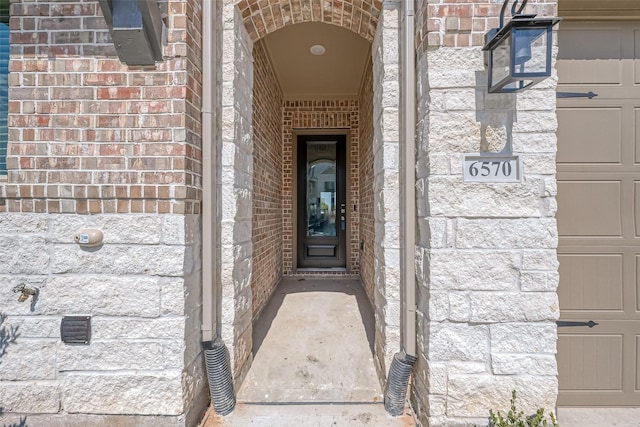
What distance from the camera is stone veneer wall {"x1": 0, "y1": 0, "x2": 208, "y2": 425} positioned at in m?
1.55

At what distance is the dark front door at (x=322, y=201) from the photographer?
4.86m

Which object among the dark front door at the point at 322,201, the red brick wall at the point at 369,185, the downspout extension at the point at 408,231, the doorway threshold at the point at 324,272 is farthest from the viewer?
the dark front door at the point at 322,201

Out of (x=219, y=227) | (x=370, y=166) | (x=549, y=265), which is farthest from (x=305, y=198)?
(x=549, y=265)

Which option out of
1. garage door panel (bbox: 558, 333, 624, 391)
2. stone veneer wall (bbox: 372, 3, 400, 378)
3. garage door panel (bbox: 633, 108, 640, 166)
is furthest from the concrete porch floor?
garage door panel (bbox: 633, 108, 640, 166)

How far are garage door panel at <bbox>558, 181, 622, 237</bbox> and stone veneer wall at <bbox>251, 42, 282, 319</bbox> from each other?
2461 millimetres

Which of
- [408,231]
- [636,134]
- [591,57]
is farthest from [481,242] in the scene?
[591,57]

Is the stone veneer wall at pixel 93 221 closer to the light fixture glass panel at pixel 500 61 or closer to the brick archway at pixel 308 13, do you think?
the brick archway at pixel 308 13

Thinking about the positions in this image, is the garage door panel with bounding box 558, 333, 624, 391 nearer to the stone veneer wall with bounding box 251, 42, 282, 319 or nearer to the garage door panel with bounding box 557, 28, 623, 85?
the garage door panel with bounding box 557, 28, 623, 85

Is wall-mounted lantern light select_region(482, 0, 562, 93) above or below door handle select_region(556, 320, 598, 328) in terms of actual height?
above

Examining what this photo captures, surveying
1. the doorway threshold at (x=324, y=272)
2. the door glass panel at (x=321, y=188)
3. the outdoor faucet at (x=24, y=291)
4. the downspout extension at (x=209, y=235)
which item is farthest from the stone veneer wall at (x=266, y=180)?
the outdoor faucet at (x=24, y=291)

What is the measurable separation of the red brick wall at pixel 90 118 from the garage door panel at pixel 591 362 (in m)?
2.48

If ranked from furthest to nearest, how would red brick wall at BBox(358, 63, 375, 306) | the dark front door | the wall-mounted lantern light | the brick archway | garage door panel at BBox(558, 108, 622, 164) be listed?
the dark front door, red brick wall at BBox(358, 63, 375, 306), the brick archway, garage door panel at BBox(558, 108, 622, 164), the wall-mounted lantern light

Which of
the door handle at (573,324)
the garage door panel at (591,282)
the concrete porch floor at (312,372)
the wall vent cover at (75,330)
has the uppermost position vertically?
the garage door panel at (591,282)

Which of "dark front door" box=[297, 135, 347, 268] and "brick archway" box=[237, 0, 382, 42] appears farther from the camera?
"dark front door" box=[297, 135, 347, 268]
